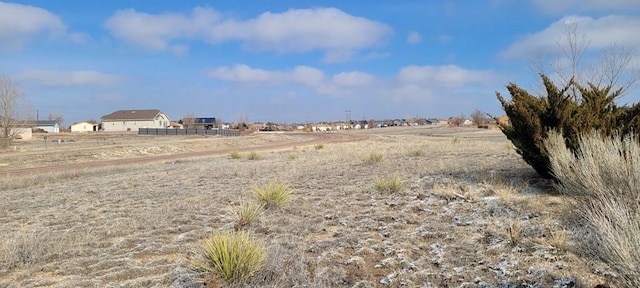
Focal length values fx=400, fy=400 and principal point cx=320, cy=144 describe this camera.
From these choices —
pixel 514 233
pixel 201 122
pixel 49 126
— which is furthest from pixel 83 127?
pixel 514 233

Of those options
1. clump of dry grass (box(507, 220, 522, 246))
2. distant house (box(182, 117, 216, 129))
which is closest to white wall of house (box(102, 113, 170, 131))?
distant house (box(182, 117, 216, 129))

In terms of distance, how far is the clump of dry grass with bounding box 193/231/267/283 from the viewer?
4.05 metres

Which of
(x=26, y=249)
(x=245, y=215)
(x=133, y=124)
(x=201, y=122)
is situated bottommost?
(x=26, y=249)

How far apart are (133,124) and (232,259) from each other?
112 m

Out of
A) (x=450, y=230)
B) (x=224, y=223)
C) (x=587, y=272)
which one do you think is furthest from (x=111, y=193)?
(x=587, y=272)

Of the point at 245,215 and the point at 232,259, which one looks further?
the point at 245,215

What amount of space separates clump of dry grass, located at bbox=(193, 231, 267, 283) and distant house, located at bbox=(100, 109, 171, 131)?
109m

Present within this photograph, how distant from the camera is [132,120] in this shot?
10550 cm

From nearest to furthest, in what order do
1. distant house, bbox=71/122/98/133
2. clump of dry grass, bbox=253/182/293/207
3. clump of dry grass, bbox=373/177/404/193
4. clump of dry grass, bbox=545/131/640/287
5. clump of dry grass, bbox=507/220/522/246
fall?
clump of dry grass, bbox=545/131/640/287 → clump of dry grass, bbox=507/220/522/246 → clump of dry grass, bbox=253/182/293/207 → clump of dry grass, bbox=373/177/404/193 → distant house, bbox=71/122/98/133

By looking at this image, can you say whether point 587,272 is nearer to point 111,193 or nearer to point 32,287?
point 32,287

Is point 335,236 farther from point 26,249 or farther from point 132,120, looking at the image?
point 132,120

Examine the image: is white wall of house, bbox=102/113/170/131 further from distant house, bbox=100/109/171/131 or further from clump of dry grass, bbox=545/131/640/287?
clump of dry grass, bbox=545/131/640/287

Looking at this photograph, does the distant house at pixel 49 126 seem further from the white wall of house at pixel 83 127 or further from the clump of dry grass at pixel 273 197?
the clump of dry grass at pixel 273 197

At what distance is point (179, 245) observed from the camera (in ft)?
18.2
